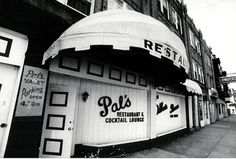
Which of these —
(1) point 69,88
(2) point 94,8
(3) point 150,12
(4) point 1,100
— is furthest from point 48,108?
(3) point 150,12

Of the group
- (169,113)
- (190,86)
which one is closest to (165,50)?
(169,113)

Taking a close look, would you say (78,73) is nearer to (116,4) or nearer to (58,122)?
(58,122)

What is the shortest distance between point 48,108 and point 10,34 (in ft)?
6.71

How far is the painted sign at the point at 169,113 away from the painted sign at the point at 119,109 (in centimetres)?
120

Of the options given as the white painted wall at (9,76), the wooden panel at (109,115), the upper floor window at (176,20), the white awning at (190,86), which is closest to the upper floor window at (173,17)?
the upper floor window at (176,20)

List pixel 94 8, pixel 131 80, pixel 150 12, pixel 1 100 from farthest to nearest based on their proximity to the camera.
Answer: pixel 150 12 → pixel 131 80 → pixel 94 8 → pixel 1 100

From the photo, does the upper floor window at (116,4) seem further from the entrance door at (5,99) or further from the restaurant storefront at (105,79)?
the entrance door at (5,99)

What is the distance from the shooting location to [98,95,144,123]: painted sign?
488cm

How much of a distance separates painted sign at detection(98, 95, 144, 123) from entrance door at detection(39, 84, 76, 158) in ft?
4.21

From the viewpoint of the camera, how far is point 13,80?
10.3 feet

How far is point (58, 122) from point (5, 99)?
4.33ft

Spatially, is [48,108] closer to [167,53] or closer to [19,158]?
[19,158]

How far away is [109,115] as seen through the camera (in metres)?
5.00

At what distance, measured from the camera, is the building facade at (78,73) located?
301cm
